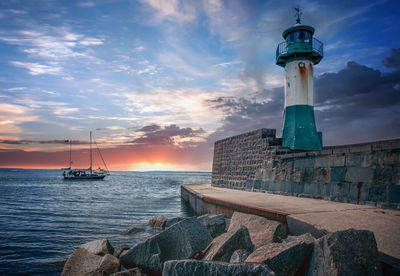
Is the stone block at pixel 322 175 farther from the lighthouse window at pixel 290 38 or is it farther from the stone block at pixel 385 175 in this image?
the lighthouse window at pixel 290 38

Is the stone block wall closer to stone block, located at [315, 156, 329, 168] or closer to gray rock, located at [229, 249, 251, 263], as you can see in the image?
stone block, located at [315, 156, 329, 168]

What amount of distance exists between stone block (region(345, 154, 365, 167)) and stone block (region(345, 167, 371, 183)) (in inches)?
3.8

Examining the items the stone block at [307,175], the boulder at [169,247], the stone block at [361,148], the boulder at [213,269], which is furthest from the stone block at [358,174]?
the boulder at [213,269]

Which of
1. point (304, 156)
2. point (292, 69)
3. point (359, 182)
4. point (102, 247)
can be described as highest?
point (292, 69)

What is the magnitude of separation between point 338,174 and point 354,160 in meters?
0.57

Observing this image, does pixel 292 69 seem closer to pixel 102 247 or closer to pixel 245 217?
pixel 245 217

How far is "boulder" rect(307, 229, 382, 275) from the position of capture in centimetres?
203

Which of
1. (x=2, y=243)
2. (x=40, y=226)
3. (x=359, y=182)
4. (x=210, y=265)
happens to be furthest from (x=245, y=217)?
(x=40, y=226)

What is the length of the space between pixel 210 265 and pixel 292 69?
1302cm

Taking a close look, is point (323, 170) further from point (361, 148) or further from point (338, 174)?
point (361, 148)

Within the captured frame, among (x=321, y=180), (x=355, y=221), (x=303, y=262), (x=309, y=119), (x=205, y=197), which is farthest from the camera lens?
(x=309, y=119)

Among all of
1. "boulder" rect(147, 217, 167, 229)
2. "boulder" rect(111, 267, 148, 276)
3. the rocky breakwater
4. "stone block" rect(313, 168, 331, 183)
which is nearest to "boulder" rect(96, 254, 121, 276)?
the rocky breakwater

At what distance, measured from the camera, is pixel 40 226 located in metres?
9.18

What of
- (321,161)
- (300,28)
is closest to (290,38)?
(300,28)
